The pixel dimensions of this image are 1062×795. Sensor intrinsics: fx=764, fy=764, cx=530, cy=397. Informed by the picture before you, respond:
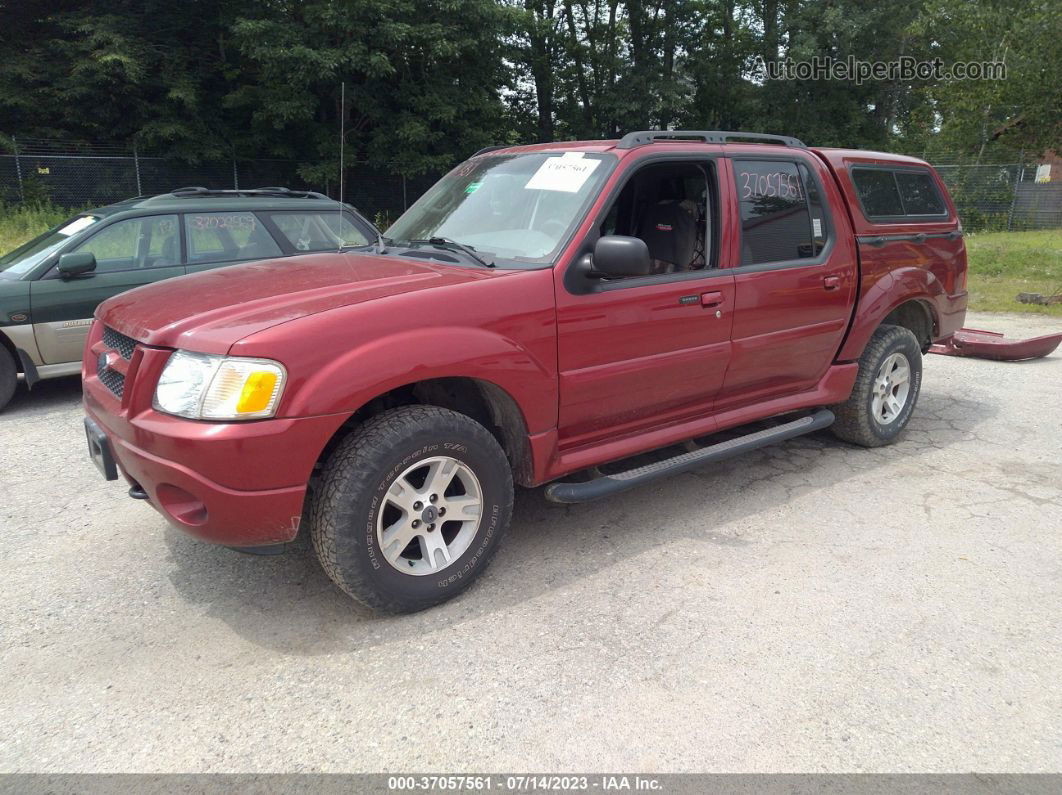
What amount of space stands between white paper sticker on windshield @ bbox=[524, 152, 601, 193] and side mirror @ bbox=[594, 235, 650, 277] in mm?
526

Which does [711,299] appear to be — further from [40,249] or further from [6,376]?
[40,249]

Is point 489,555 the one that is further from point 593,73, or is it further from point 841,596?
point 593,73

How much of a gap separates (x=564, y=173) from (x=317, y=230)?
4.10m

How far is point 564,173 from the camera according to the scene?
3910 millimetres

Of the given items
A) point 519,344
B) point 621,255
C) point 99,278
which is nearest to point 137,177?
point 99,278

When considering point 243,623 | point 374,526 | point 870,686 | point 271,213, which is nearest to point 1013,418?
point 870,686

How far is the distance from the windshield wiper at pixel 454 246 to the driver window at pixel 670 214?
88cm

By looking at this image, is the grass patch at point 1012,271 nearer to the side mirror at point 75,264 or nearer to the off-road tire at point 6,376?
the side mirror at point 75,264

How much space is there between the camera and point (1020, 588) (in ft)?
11.5

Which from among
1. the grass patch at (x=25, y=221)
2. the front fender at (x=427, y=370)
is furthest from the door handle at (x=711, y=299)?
the grass patch at (x=25, y=221)

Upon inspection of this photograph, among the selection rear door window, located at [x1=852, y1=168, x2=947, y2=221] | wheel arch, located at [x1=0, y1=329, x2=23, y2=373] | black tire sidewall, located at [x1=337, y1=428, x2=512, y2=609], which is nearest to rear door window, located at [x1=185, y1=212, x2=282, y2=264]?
A: wheel arch, located at [x1=0, y1=329, x2=23, y2=373]

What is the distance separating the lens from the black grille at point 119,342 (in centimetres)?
322

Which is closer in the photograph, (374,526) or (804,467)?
(374,526)

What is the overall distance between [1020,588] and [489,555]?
2.44m
